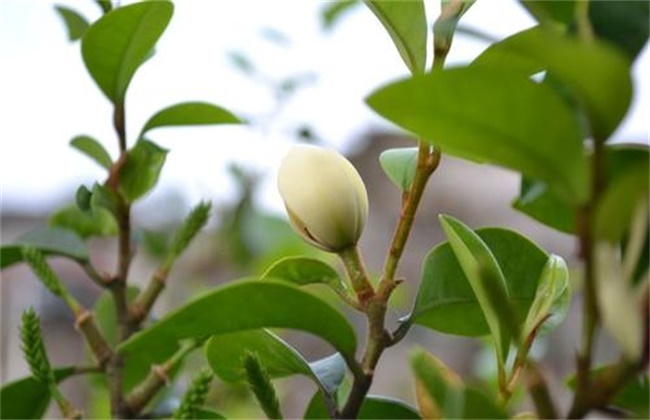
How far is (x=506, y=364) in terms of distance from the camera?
0.46 m

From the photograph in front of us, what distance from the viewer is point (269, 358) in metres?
0.48

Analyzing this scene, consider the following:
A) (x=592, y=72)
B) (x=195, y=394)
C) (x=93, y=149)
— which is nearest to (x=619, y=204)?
(x=592, y=72)

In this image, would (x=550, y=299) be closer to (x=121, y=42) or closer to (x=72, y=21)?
(x=121, y=42)

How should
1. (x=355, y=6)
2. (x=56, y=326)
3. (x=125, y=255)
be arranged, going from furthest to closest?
(x=56, y=326)
(x=355, y=6)
(x=125, y=255)

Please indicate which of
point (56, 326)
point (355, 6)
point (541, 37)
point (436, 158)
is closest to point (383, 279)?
point (436, 158)

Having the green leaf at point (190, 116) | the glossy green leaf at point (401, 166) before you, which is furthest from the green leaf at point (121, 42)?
the glossy green leaf at point (401, 166)

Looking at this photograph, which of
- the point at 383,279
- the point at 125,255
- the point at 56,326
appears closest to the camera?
the point at 383,279

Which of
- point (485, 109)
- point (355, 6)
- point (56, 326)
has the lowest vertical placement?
point (56, 326)

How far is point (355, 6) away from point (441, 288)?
113 centimetres

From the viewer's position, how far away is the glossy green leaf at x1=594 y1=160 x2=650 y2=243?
1.06ft

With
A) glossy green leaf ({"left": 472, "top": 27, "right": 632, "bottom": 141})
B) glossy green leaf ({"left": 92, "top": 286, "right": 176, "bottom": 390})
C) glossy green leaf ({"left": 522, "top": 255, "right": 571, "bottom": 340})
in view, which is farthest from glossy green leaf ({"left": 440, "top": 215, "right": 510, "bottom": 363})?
glossy green leaf ({"left": 92, "top": 286, "right": 176, "bottom": 390})

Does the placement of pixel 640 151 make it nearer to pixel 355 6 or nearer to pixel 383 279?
pixel 383 279

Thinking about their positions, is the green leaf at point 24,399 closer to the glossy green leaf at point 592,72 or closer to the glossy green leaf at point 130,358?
the glossy green leaf at point 130,358

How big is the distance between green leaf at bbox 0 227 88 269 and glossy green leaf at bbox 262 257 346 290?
0.24 metres
